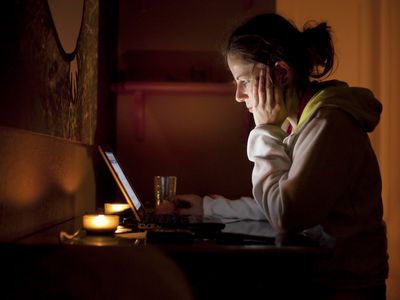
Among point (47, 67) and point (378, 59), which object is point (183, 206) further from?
point (378, 59)

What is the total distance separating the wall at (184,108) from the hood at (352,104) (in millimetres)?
1237

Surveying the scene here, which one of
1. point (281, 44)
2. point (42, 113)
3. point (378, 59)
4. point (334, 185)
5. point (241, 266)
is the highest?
point (378, 59)

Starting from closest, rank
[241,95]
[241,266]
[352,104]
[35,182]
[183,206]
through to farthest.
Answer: [241,266], [35,182], [352,104], [241,95], [183,206]

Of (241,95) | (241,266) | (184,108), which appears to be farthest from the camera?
(184,108)

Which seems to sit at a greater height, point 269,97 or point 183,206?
point 269,97

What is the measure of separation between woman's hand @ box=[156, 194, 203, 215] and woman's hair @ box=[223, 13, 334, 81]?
549 mm

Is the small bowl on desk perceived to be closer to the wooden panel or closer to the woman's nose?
the wooden panel

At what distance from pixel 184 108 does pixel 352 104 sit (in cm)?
141

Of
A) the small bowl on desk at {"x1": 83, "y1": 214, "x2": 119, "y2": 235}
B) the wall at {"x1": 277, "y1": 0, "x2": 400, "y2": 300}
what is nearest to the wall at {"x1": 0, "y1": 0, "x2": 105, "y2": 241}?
the small bowl on desk at {"x1": 83, "y1": 214, "x2": 119, "y2": 235}

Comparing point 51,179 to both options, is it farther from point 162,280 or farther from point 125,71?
point 125,71

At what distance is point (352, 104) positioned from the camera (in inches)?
41.7

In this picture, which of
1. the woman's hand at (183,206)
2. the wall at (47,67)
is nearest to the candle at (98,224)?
the wall at (47,67)

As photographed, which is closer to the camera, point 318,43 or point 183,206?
point 318,43

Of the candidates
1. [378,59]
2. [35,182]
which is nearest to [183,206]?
[35,182]
